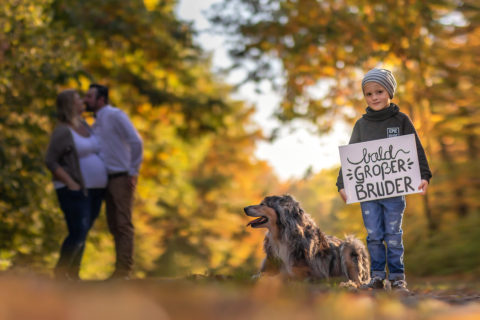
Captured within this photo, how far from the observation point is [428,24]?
13516mm

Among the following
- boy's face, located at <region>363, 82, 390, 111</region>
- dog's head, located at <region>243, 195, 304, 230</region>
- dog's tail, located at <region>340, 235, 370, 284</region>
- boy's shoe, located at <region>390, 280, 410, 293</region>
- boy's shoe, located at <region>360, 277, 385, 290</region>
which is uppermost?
boy's face, located at <region>363, 82, 390, 111</region>

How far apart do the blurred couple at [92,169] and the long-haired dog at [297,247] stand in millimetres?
2044

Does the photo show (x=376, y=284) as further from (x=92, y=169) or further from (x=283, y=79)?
(x=283, y=79)

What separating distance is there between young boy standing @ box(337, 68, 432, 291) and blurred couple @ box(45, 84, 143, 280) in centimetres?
312

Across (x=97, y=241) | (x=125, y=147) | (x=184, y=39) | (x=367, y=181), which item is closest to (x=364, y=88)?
(x=367, y=181)

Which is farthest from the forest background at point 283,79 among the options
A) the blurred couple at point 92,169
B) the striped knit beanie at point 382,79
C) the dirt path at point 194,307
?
the dirt path at point 194,307

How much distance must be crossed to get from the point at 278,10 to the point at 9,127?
23.3ft

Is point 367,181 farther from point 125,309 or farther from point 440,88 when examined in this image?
point 440,88

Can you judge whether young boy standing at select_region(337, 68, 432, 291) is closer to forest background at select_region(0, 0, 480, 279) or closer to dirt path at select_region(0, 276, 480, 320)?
dirt path at select_region(0, 276, 480, 320)

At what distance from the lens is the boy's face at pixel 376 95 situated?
16.8 ft

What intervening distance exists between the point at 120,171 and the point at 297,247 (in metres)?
2.58

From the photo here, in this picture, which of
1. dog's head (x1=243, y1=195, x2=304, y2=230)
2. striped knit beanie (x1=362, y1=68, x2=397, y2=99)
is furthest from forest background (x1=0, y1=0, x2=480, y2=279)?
striped knit beanie (x1=362, y1=68, x2=397, y2=99)

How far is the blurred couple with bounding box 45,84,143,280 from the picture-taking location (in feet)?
20.9

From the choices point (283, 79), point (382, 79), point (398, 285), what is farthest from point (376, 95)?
point (283, 79)
